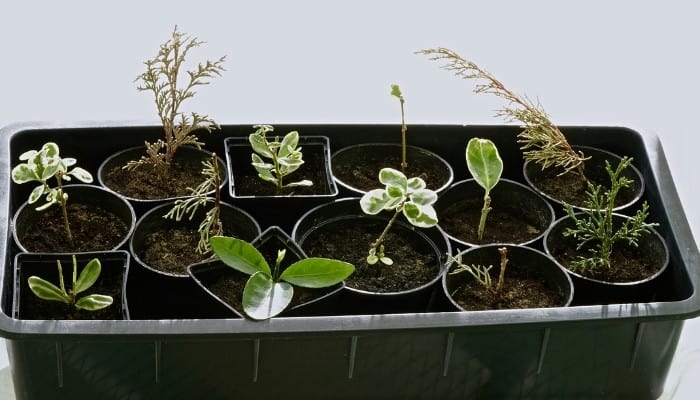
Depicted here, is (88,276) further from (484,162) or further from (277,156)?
(484,162)

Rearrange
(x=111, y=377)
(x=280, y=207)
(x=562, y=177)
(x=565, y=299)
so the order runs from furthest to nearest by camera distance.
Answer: (x=562, y=177)
(x=280, y=207)
(x=565, y=299)
(x=111, y=377)

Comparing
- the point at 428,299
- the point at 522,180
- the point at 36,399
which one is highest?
the point at 522,180

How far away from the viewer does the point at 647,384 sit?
144 cm

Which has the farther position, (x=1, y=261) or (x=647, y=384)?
(x=647, y=384)

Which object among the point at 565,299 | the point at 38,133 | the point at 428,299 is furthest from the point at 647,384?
the point at 38,133

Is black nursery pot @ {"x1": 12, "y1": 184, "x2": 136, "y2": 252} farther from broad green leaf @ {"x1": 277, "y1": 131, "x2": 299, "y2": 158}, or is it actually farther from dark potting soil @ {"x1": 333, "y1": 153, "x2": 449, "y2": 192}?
dark potting soil @ {"x1": 333, "y1": 153, "x2": 449, "y2": 192}

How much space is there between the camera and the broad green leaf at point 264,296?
4.16 feet

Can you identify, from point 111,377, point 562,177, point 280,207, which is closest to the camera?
point 111,377

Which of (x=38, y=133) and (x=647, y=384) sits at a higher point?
(x=38, y=133)

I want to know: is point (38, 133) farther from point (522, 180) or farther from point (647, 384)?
point (647, 384)

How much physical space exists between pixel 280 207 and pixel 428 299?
0.90ft

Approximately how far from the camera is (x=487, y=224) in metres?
1.57

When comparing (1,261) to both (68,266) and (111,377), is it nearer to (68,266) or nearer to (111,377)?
(68,266)

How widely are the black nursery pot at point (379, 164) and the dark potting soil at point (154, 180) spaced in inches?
8.1
